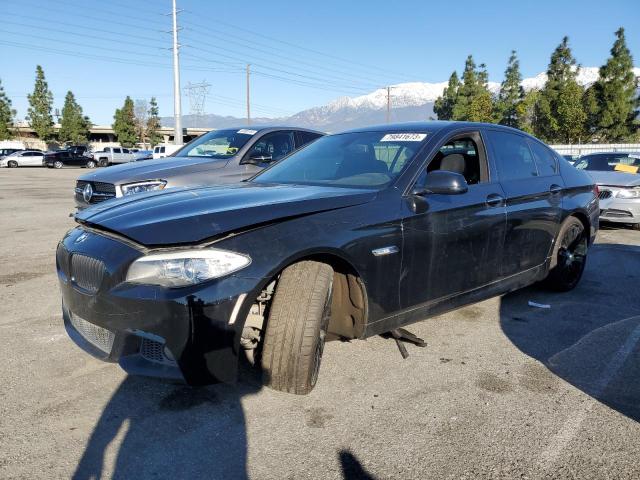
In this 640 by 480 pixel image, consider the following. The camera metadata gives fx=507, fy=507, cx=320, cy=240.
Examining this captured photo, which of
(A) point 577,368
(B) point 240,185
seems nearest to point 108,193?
(B) point 240,185

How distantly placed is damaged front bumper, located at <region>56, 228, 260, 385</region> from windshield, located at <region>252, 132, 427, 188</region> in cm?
130

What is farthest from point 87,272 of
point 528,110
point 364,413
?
point 528,110

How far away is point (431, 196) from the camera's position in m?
3.35

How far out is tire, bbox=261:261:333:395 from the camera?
2.62 m

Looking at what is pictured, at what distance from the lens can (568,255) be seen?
4.91 m

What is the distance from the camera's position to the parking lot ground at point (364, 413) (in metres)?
2.28

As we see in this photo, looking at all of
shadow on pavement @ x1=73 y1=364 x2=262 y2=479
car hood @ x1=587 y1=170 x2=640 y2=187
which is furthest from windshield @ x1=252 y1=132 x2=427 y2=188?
car hood @ x1=587 y1=170 x2=640 y2=187

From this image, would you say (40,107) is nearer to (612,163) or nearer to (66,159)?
(66,159)

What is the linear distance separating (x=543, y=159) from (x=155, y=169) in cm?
456

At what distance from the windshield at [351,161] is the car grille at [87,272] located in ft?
4.98

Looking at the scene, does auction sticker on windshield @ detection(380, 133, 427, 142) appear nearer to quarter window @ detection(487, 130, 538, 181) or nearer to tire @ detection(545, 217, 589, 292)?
quarter window @ detection(487, 130, 538, 181)

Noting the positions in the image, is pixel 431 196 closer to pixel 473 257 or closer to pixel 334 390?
pixel 473 257

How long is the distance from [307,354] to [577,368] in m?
1.92

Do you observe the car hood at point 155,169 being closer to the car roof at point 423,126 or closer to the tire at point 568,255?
the car roof at point 423,126
